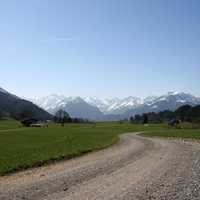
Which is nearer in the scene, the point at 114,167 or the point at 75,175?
the point at 75,175

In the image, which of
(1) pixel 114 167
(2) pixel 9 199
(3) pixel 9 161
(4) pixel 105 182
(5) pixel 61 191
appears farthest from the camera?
(3) pixel 9 161

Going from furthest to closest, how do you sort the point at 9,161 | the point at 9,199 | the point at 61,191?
1. the point at 9,161
2. the point at 61,191
3. the point at 9,199

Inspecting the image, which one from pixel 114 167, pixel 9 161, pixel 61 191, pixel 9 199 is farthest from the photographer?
pixel 9 161

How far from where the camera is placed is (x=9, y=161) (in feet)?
102

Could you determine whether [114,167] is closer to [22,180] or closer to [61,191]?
[22,180]

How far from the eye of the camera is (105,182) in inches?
803

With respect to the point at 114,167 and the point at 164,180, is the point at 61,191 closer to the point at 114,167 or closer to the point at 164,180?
the point at 164,180

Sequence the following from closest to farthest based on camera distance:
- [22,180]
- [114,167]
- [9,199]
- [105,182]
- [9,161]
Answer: [9,199] < [105,182] < [22,180] < [114,167] < [9,161]

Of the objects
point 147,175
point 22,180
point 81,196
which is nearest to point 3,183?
point 22,180

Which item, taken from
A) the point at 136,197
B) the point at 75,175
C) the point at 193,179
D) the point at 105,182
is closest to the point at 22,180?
the point at 75,175

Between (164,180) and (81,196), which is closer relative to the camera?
(81,196)

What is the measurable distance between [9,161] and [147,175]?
12.8m

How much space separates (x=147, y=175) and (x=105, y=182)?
3636 millimetres

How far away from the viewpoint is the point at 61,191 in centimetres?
1750
